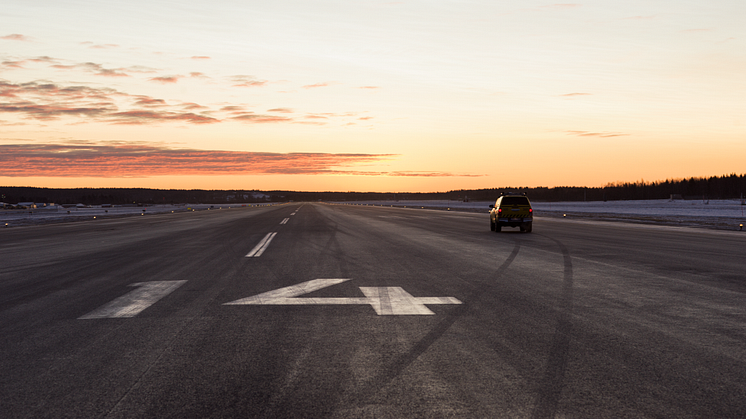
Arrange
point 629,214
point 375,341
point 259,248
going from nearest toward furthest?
1. point 375,341
2. point 259,248
3. point 629,214

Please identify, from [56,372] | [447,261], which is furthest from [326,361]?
[447,261]

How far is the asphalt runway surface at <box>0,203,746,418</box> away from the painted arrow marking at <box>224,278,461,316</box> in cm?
5

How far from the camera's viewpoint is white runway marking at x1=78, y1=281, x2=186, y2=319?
7.18 m

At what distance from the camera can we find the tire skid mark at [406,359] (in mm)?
4102

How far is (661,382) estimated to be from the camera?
14.3 ft

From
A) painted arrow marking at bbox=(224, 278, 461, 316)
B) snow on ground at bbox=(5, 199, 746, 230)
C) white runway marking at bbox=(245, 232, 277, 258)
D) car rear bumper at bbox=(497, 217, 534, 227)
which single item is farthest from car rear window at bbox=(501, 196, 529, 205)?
painted arrow marking at bbox=(224, 278, 461, 316)

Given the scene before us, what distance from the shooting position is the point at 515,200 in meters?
24.5

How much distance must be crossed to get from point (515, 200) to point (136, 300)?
1952 cm

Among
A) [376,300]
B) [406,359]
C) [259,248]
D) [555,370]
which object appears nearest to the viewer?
[555,370]

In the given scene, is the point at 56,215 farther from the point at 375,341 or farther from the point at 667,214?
the point at 375,341

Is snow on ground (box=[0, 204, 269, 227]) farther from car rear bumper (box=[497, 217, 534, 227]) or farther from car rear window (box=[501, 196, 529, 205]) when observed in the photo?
car rear window (box=[501, 196, 529, 205])

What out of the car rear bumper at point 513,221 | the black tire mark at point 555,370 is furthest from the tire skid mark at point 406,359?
the car rear bumper at point 513,221

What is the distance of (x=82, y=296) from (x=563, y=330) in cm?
758

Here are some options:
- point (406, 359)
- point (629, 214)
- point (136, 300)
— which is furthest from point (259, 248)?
point (629, 214)
